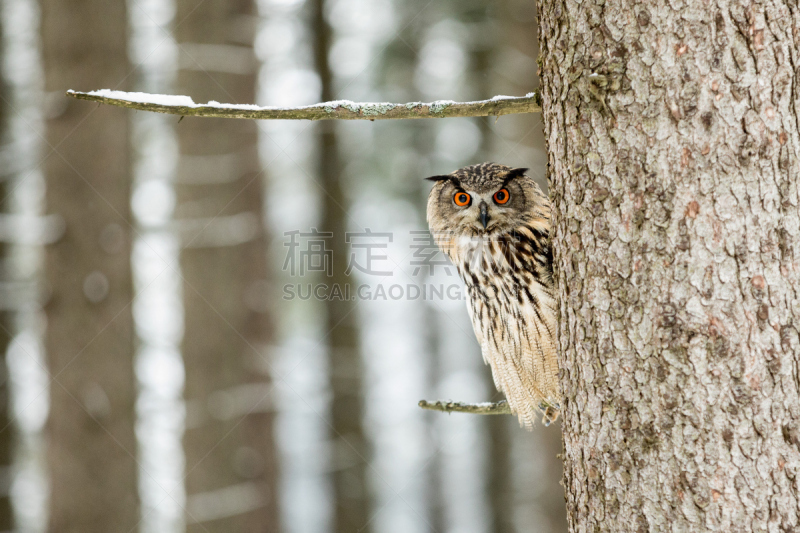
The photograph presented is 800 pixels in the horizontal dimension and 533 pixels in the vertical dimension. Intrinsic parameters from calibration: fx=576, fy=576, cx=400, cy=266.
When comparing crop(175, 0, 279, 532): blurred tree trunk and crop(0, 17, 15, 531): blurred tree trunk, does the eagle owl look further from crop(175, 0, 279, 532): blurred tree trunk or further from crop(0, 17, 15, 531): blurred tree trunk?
crop(0, 17, 15, 531): blurred tree trunk

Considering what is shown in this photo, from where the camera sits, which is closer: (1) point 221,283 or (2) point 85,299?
(2) point 85,299

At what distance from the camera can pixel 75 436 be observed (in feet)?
13.9

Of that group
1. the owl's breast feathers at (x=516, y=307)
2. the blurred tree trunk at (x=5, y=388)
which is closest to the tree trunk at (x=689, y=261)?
the owl's breast feathers at (x=516, y=307)

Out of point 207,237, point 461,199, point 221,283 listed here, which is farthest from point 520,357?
point 207,237

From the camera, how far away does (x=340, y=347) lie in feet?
24.2

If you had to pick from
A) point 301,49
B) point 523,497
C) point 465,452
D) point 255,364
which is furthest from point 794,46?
point 465,452

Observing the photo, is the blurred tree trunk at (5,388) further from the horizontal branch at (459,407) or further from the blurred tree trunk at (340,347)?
the horizontal branch at (459,407)

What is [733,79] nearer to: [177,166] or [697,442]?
[697,442]

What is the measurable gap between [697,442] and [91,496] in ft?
14.3

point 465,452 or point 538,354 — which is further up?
point 538,354

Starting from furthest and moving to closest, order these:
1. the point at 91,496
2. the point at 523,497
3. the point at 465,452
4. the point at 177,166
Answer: the point at 465,452 → the point at 523,497 → the point at 177,166 → the point at 91,496

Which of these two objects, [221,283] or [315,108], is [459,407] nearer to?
[315,108]

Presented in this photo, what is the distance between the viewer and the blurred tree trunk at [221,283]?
469cm

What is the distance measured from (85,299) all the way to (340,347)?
3.55 meters
